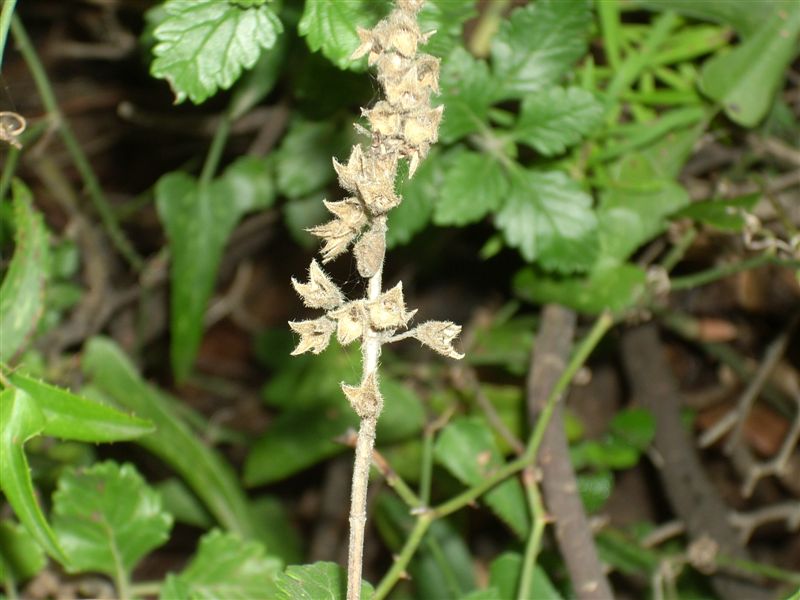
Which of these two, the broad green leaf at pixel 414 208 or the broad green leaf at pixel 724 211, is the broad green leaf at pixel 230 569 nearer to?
the broad green leaf at pixel 414 208

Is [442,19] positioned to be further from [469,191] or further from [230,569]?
[230,569]

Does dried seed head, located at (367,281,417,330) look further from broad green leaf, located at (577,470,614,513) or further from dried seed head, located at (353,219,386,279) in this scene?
broad green leaf, located at (577,470,614,513)

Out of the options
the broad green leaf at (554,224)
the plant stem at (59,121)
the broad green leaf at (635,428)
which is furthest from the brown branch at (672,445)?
the plant stem at (59,121)

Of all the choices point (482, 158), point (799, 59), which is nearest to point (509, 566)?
point (482, 158)

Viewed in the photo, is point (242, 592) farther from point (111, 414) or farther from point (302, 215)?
point (302, 215)

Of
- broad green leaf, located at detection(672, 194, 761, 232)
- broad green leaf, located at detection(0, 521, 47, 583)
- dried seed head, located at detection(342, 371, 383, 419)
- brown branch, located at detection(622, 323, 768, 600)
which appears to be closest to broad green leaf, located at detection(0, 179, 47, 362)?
broad green leaf, located at detection(0, 521, 47, 583)

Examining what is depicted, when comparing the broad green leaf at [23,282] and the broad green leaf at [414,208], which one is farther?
the broad green leaf at [414,208]

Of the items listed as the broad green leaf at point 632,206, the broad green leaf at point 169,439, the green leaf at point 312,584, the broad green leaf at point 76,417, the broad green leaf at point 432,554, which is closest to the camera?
the green leaf at point 312,584
